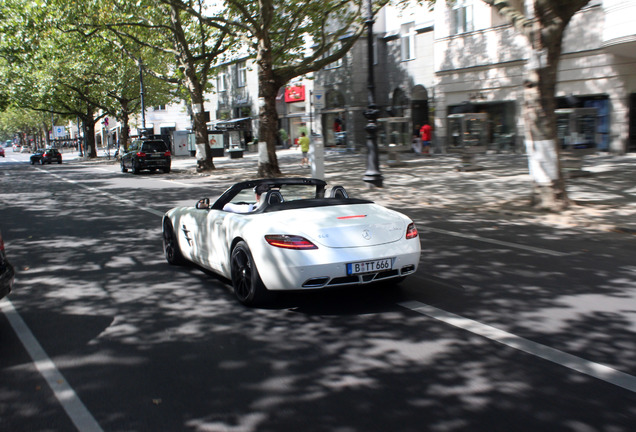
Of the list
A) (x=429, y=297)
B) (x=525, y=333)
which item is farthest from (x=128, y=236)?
(x=525, y=333)

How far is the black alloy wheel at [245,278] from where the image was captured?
18.1ft

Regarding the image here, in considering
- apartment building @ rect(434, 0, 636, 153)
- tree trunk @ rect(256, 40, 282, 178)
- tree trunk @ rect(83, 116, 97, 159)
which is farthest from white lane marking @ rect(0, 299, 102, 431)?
tree trunk @ rect(83, 116, 97, 159)

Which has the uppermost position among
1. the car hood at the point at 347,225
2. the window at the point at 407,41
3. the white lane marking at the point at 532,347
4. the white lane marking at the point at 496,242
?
the window at the point at 407,41

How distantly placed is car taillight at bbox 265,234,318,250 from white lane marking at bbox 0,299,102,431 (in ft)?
6.51

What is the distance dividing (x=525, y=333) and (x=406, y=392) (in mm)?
1503

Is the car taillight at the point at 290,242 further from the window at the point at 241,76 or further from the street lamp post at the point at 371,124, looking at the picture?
the window at the point at 241,76

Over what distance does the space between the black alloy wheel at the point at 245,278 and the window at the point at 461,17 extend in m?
24.8

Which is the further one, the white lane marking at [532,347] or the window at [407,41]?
the window at [407,41]

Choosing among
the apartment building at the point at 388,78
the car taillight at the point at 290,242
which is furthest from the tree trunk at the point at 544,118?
the apartment building at the point at 388,78

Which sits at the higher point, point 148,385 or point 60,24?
point 60,24

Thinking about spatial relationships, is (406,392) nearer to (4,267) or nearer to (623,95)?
(4,267)

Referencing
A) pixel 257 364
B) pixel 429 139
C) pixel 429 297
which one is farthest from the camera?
pixel 429 139

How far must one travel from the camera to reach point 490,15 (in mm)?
26578

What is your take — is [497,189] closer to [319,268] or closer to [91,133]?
[319,268]
